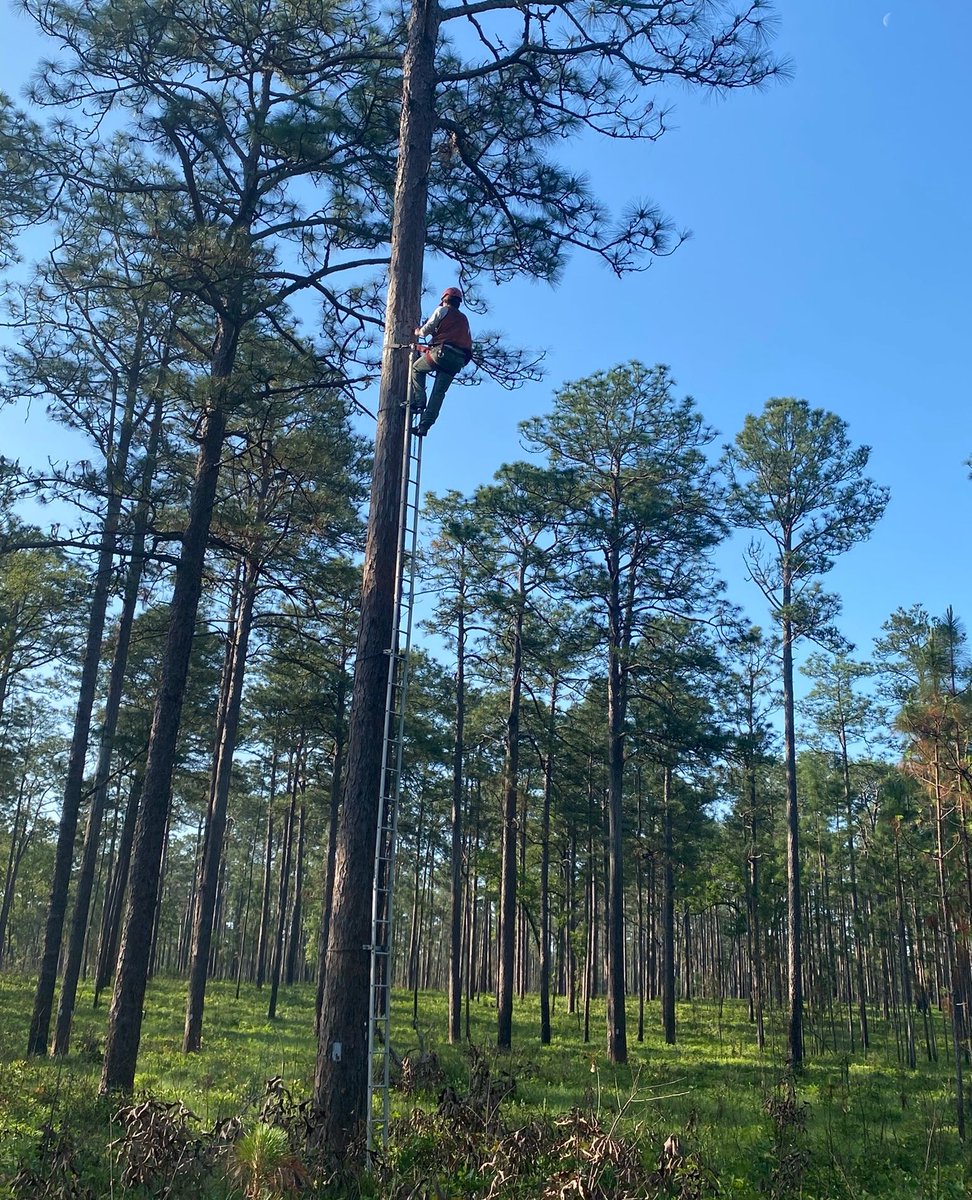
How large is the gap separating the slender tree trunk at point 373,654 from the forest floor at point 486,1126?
1.43ft

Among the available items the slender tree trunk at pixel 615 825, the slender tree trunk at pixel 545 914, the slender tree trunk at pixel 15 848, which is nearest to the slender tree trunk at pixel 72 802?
the slender tree trunk at pixel 615 825

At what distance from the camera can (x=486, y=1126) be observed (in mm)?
6840

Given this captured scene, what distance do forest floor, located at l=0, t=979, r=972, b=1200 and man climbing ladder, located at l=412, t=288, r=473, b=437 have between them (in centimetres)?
564

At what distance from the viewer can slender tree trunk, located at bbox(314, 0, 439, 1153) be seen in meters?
6.40

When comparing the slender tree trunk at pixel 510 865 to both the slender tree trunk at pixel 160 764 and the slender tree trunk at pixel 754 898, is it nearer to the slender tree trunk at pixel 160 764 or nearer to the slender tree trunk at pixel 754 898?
the slender tree trunk at pixel 754 898

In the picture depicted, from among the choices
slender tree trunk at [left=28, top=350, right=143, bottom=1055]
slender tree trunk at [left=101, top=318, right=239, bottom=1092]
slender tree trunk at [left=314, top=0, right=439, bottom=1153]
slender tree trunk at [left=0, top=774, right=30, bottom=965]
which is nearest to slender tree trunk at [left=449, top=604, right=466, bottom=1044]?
slender tree trunk at [left=28, top=350, right=143, bottom=1055]

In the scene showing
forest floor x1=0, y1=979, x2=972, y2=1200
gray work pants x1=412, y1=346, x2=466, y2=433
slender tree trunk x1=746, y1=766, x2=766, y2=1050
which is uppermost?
gray work pants x1=412, y1=346, x2=466, y2=433

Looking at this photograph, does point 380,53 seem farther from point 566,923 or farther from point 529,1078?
point 566,923

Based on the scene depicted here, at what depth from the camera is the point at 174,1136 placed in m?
6.21

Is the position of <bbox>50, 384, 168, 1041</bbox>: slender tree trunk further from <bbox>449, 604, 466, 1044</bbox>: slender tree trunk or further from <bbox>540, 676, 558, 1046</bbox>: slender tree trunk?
<bbox>540, 676, 558, 1046</bbox>: slender tree trunk

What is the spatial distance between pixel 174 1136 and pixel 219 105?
11.3 metres

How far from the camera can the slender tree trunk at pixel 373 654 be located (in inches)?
252

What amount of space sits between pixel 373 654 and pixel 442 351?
103 inches

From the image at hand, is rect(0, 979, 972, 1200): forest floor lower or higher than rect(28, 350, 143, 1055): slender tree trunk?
lower
